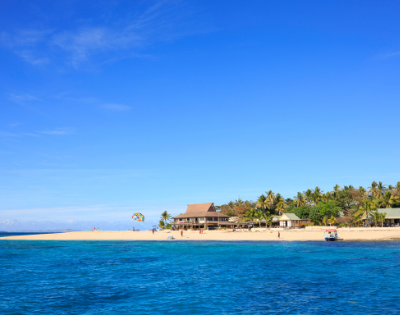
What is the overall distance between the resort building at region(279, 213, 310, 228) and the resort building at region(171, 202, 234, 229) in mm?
15030

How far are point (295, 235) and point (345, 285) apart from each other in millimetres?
52277

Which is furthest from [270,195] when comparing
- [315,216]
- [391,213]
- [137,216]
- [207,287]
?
[207,287]

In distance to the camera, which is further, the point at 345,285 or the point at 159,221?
the point at 159,221

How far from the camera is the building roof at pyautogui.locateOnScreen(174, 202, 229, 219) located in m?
99.8

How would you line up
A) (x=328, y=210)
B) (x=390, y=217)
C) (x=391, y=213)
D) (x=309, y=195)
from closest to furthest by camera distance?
(x=390, y=217)
(x=391, y=213)
(x=328, y=210)
(x=309, y=195)

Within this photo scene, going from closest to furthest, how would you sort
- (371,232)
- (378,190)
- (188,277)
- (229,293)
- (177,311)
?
1. (177,311)
2. (229,293)
3. (188,277)
4. (371,232)
5. (378,190)

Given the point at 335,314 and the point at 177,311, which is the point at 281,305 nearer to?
the point at 335,314

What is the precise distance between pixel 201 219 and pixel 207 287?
247 feet

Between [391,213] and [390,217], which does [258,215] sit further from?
[391,213]

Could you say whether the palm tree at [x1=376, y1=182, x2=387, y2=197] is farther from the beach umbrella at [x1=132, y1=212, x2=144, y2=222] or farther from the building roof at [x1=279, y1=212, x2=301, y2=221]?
the beach umbrella at [x1=132, y1=212, x2=144, y2=222]

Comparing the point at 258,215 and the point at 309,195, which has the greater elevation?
the point at 309,195

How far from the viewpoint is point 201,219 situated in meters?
99.6

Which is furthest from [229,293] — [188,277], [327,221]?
[327,221]

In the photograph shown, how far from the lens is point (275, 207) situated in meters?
116
